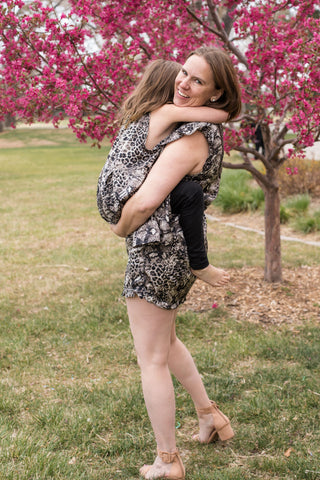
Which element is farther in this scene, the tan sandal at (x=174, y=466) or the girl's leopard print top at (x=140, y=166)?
the tan sandal at (x=174, y=466)

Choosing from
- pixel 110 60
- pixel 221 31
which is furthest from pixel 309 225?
pixel 110 60

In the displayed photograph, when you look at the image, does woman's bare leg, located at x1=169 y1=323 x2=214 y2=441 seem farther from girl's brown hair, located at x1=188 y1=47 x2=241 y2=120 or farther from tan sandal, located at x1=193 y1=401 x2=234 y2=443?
girl's brown hair, located at x1=188 y1=47 x2=241 y2=120

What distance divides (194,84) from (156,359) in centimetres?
122

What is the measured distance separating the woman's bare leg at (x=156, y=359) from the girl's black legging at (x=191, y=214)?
0.98 feet

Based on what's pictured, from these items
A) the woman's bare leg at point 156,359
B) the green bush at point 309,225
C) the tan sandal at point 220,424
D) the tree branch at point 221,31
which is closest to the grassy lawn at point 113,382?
the tan sandal at point 220,424

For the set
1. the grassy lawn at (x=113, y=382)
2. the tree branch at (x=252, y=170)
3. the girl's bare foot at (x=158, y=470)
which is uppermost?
the tree branch at (x=252, y=170)

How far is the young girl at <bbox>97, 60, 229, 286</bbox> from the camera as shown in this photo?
2238 mm

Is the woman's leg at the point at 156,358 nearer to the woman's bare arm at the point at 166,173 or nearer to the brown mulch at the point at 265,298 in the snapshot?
the woman's bare arm at the point at 166,173

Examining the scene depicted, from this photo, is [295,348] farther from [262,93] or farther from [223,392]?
[262,93]

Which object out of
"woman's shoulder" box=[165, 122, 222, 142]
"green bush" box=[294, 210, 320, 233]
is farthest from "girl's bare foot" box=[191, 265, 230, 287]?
"green bush" box=[294, 210, 320, 233]

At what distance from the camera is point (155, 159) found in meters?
2.27

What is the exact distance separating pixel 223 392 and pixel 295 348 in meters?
0.84

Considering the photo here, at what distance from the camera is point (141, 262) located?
2.31 m

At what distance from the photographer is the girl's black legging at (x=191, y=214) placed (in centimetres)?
222
